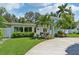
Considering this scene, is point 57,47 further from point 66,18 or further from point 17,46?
point 17,46

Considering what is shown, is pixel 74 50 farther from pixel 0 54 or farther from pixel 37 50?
pixel 0 54

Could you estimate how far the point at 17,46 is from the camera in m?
17.6

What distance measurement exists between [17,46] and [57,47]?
51.5 inches

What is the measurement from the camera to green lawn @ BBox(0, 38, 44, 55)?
57.6ft

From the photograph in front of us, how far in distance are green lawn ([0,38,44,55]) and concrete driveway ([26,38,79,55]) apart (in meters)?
0.17

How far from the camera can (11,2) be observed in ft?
57.2

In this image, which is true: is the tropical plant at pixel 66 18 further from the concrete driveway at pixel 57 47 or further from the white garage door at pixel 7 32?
the white garage door at pixel 7 32

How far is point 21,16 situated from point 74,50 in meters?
2.03

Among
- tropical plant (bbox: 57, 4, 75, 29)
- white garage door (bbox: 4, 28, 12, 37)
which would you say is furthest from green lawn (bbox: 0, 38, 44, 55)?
tropical plant (bbox: 57, 4, 75, 29)

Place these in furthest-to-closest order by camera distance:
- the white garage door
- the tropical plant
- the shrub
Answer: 1. the white garage door
2. the shrub
3. the tropical plant

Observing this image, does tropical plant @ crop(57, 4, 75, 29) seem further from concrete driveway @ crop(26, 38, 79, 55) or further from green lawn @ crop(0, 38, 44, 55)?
green lawn @ crop(0, 38, 44, 55)

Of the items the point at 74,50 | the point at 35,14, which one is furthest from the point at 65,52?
the point at 35,14

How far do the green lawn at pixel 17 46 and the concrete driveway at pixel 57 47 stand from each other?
0.17 m

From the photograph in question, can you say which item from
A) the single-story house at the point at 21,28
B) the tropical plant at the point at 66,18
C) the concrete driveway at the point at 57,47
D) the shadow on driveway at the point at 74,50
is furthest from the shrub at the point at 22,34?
the shadow on driveway at the point at 74,50
